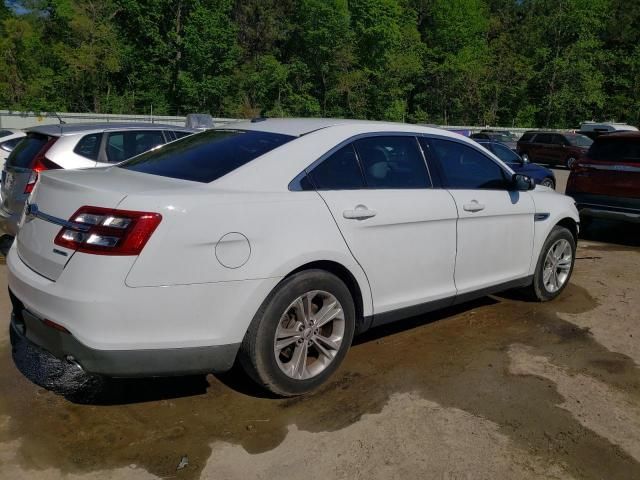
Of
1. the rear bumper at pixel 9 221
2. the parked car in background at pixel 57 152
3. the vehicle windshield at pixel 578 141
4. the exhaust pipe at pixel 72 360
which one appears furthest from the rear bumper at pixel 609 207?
the vehicle windshield at pixel 578 141

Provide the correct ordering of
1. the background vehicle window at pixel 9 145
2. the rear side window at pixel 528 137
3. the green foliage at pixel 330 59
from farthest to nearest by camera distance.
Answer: the green foliage at pixel 330 59, the rear side window at pixel 528 137, the background vehicle window at pixel 9 145

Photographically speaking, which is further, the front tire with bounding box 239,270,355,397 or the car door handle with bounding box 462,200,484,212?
the car door handle with bounding box 462,200,484,212

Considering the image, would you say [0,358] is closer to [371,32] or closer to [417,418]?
[417,418]

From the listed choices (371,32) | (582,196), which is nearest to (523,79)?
(371,32)

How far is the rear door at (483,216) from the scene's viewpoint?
4305mm

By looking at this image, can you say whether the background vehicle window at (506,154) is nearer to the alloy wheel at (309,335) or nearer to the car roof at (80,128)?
the car roof at (80,128)

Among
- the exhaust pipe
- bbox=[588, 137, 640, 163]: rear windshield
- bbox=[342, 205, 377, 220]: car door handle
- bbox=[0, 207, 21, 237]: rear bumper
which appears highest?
bbox=[342, 205, 377, 220]: car door handle

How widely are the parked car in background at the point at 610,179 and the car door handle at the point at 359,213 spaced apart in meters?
5.86

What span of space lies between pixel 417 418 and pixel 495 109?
53893 mm

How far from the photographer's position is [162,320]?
9.38ft

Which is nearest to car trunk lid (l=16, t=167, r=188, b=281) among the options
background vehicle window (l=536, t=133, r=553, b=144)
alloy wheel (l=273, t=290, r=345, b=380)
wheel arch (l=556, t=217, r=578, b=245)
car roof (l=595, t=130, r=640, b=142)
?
alloy wheel (l=273, t=290, r=345, b=380)

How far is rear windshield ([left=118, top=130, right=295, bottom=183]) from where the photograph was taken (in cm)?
340

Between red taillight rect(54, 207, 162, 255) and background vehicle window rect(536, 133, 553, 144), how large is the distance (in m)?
25.6

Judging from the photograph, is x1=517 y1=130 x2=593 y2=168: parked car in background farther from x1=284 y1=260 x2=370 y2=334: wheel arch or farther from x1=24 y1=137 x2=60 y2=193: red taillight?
x1=284 y1=260 x2=370 y2=334: wheel arch
